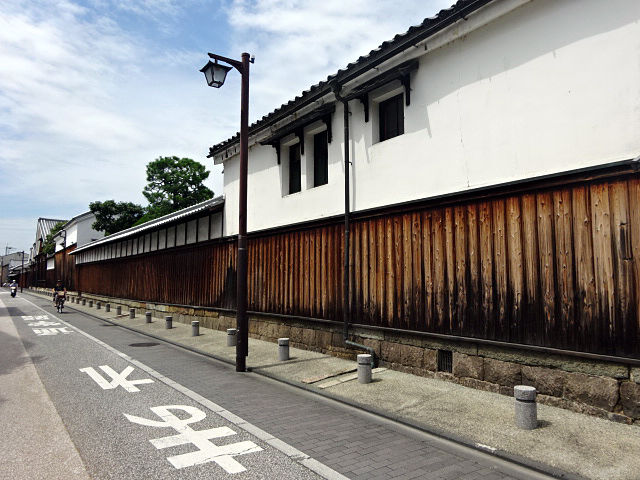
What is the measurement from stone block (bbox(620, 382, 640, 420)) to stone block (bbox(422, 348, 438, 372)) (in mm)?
3135

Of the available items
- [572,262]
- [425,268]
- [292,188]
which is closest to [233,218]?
[292,188]

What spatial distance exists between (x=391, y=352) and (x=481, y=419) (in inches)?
128

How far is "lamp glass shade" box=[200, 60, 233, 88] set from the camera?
32.3ft

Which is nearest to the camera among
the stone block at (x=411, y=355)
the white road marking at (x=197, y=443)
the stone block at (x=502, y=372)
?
the white road marking at (x=197, y=443)

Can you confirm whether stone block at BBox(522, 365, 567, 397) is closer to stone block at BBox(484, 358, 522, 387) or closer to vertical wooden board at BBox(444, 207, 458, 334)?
stone block at BBox(484, 358, 522, 387)

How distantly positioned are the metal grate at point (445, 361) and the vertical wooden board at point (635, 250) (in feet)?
10.1

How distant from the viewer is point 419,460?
475cm

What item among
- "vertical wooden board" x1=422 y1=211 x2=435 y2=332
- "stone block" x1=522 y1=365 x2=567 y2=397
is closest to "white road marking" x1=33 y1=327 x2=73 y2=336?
"vertical wooden board" x1=422 y1=211 x2=435 y2=332

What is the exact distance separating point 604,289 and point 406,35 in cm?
617

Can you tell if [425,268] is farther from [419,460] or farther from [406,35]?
[406,35]

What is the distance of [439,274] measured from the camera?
27.1ft

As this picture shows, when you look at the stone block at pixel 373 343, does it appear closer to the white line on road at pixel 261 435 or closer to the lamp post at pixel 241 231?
the lamp post at pixel 241 231

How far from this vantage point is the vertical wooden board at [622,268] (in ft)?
18.6

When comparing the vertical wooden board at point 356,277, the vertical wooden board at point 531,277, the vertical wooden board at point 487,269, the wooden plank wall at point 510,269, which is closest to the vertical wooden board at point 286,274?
the wooden plank wall at point 510,269
